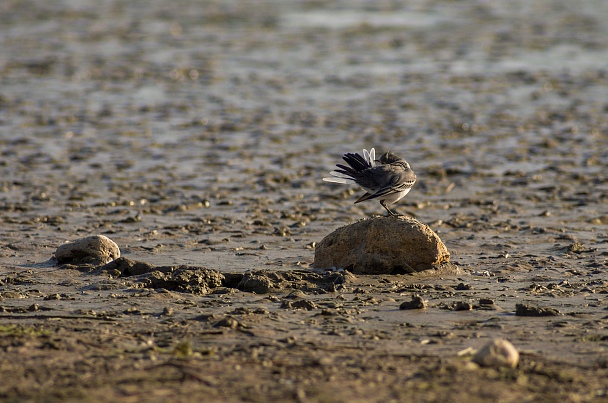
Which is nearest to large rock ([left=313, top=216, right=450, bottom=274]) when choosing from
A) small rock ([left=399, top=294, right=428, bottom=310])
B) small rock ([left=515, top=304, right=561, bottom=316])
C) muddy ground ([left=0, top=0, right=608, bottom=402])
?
muddy ground ([left=0, top=0, right=608, bottom=402])

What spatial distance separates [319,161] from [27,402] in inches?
318

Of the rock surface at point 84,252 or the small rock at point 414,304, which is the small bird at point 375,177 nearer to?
the small rock at point 414,304

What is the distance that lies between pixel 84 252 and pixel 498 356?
13.2 ft

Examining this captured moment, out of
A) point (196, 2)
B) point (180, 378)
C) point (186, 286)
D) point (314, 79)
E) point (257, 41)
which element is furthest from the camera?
point (196, 2)

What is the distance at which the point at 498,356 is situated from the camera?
5293 millimetres

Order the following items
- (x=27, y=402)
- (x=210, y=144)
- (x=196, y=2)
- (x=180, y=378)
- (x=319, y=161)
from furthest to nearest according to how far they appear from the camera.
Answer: (x=196, y=2)
(x=210, y=144)
(x=319, y=161)
(x=180, y=378)
(x=27, y=402)

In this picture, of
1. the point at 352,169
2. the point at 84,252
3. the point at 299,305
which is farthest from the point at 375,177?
the point at 84,252

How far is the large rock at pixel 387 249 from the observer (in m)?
7.85

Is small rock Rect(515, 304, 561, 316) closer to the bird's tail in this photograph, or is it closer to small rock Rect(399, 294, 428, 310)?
small rock Rect(399, 294, 428, 310)

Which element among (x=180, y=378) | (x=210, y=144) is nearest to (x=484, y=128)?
(x=210, y=144)

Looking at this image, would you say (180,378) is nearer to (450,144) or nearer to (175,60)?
(450,144)

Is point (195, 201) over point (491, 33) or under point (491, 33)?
under

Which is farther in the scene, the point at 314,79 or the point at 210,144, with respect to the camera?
the point at 314,79

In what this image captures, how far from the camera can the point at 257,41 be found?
886 inches
